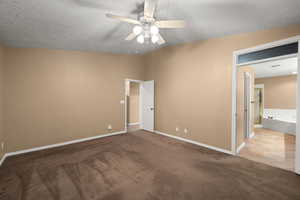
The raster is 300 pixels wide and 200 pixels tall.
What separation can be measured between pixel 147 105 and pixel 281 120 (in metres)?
5.52

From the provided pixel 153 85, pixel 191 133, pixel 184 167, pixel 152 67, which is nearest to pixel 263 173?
pixel 184 167

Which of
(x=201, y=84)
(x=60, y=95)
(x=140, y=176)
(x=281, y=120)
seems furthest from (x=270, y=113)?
(x=60, y=95)

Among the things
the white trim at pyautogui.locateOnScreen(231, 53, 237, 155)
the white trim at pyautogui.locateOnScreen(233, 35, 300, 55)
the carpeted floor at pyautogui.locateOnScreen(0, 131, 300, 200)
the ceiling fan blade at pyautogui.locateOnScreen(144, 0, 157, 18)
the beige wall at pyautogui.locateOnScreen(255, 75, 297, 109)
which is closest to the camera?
the ceiling fan blade at pyautogui.locateOnScreen(144, 0, 157, 18)

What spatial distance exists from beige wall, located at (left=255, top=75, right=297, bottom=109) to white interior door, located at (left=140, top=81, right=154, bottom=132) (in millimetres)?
6249

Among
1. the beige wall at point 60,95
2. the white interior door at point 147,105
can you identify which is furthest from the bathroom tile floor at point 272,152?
the beige wall at point 60,95

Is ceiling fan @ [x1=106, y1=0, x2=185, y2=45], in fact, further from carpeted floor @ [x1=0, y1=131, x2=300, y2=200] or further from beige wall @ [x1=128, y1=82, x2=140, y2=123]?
beige wall @ [x1=128, y1=82, x2=140, y2=123]

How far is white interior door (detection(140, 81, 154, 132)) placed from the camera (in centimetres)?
477

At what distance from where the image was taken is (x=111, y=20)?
7.58 feet

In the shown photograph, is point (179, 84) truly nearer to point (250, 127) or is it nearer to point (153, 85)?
point (153, 85)

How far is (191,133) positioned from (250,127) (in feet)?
7.79

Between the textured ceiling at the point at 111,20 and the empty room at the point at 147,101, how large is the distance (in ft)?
0.06

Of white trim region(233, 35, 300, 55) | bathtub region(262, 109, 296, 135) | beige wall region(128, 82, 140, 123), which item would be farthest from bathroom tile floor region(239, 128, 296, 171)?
beige wall region(128, 82, 140, 123)

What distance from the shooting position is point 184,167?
2447 millimetres

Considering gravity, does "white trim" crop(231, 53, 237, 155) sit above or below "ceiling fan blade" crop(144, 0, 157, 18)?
below
